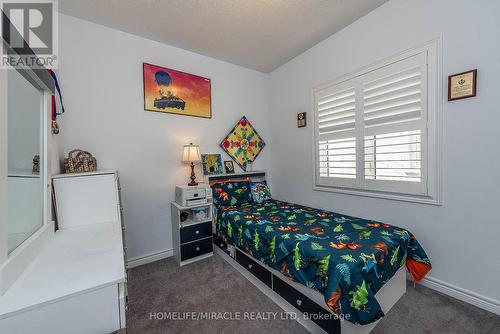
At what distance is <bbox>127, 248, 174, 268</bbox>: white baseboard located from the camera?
2529 millimetres

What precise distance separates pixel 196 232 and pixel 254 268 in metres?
0.88

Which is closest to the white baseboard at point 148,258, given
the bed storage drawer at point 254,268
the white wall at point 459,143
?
the bed storage drawer at point 254,268

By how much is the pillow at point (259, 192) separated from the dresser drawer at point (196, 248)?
91 cm

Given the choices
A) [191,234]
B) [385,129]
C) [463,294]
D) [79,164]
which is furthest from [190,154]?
[463,294]

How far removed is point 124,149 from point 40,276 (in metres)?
1.84

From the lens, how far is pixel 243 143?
3480mm

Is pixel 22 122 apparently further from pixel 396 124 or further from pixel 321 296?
pixel 396 124

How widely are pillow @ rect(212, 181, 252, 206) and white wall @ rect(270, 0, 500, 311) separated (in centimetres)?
154

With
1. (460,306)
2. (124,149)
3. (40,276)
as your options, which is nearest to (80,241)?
(40,276)

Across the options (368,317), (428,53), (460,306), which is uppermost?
(428,53)

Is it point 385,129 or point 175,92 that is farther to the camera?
point 175,92

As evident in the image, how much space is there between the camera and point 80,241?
132 centimetres

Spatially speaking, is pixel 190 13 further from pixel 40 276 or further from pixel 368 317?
pixel 368 317

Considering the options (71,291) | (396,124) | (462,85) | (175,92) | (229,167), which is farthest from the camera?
(229,167)
